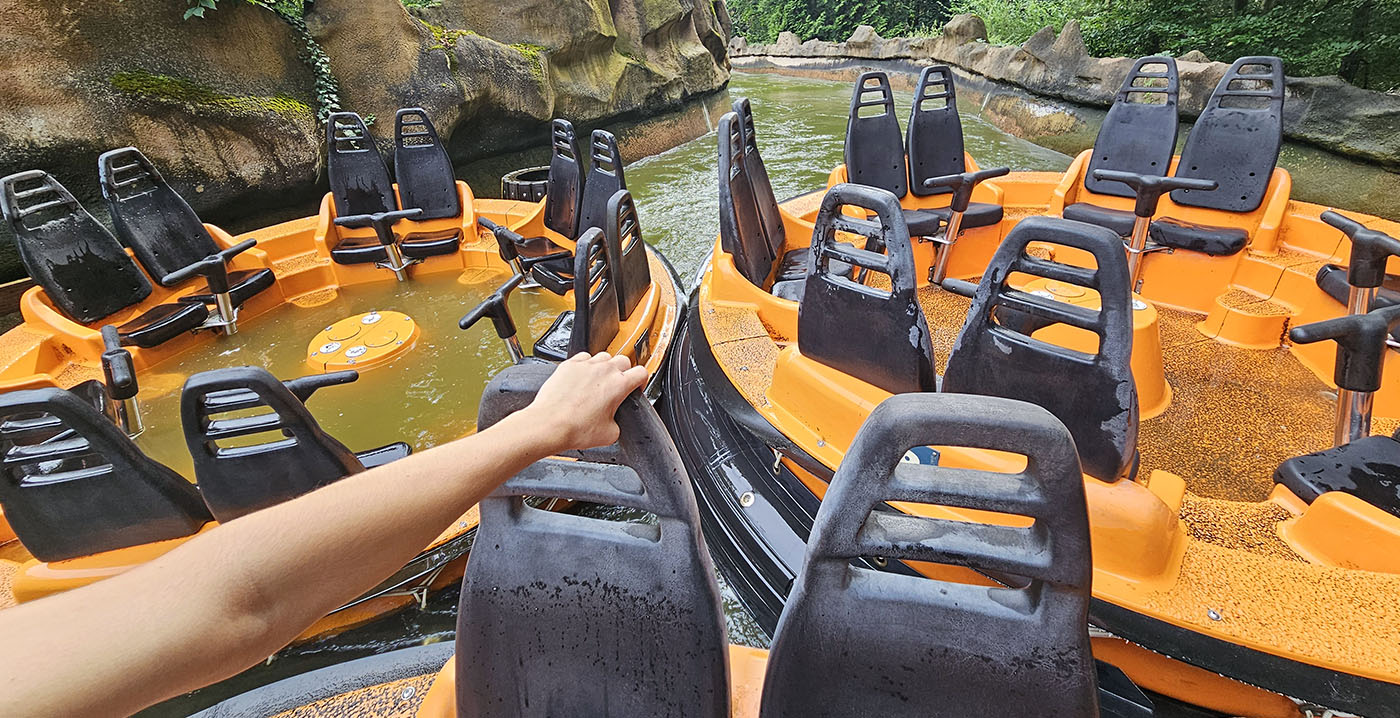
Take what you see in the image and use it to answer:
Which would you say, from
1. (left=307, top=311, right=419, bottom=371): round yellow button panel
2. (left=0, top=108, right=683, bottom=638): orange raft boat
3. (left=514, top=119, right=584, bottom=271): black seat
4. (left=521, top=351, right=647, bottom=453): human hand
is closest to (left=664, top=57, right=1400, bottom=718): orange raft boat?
(left=0, top=108, right=683, bottom=638): orange raft boat

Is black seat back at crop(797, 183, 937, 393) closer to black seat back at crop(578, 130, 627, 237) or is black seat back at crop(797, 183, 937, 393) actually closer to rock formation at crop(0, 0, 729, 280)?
black seat back at crop(578, 130, 627, 237)

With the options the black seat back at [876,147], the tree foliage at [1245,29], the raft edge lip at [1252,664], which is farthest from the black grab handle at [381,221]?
the tree foliage at [1245,29]

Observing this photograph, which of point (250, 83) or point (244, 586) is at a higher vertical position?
point (250, 83)

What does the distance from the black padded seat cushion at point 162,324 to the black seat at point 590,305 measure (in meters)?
2.35

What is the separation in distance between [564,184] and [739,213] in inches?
71.2

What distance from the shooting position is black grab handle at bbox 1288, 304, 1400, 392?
5.43 ft

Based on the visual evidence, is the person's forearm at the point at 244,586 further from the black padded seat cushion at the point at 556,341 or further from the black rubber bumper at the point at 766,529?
the black padded seat cushion at the point at 556,341

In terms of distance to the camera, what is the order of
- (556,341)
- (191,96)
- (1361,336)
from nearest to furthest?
(1361,336), (556,341), (191,96)

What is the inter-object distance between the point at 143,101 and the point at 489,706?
20.7 ft

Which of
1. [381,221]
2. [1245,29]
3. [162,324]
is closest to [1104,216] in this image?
[381,221]

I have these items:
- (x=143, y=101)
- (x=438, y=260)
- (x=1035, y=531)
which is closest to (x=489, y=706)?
(x=1035, y=531)

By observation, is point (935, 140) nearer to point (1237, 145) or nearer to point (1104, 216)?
point (1104, 216)

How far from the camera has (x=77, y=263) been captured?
3.47 m

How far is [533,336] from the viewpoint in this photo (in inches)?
152
